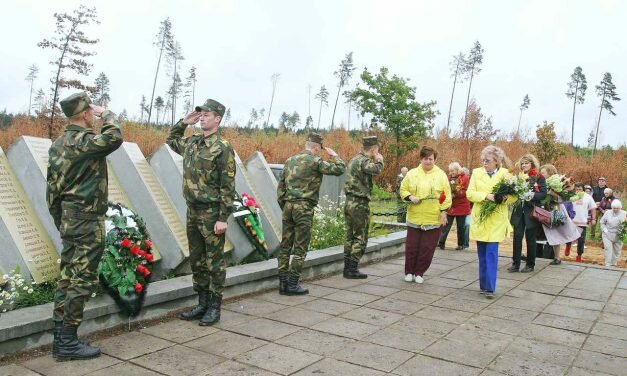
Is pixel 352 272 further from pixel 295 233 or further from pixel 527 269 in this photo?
pixel 527 269

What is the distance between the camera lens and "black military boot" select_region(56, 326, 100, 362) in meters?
3.70

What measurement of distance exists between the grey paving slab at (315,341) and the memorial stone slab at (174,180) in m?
2.09

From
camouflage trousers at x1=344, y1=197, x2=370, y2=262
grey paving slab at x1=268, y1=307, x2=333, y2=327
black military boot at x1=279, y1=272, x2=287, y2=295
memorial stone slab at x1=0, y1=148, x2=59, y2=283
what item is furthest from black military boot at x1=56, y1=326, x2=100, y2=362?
camouflage trousers at x1=344, y1=197, x2=370, y2=262

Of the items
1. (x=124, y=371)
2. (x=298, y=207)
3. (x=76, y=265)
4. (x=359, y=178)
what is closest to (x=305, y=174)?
(x=298, y=207)

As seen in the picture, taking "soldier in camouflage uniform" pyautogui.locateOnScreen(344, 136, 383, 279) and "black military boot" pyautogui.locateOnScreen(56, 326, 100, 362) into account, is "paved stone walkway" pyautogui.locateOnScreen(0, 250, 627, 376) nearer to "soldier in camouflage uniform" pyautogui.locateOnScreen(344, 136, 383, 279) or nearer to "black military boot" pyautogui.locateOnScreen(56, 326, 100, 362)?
"black military boot" pyautogui.locateOnScreen(56, 326, 100, 362)

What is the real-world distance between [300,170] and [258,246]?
1.31 m

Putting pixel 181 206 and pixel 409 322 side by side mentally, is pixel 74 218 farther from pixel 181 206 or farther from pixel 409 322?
pixel 409 322

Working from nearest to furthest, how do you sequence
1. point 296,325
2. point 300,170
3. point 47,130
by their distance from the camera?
point 296,325, point 300,170, point 47,130

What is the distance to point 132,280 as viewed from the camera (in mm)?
4426

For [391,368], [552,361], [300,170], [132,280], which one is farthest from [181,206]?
[552,361]

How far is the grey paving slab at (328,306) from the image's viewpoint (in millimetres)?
5293

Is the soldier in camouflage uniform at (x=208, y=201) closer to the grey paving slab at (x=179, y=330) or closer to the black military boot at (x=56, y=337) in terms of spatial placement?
the grey paving slab at (x=179, y=330)

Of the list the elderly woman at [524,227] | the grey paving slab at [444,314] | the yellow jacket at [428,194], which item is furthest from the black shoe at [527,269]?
the grey paving slab at [444,314]

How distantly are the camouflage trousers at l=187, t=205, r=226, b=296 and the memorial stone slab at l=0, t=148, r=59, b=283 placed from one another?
1.21 metres
